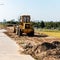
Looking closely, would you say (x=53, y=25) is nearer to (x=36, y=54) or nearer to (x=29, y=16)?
(x=29, y=16)

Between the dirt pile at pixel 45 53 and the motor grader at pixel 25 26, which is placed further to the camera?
the motor grader at pixel 25 26

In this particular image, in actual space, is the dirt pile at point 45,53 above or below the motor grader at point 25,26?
above

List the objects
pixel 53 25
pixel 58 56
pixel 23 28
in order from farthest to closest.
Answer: pixel 53 25 → pixel 23 28 → pixel 58 56

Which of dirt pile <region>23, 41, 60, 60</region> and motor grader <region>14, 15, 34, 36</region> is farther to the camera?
motor grader <region>14, 15, 34, 36</region>

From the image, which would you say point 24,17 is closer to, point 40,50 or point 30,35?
point 30,35

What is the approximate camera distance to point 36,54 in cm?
1841

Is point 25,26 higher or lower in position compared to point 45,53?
lower

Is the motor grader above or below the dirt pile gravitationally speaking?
below

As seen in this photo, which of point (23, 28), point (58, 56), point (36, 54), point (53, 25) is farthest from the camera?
point (53, 25)

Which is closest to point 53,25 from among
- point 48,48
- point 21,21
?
point 21,21

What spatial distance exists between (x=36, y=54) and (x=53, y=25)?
7265 centimetres

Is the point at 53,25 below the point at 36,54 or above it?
below

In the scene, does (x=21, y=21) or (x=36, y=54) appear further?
(x=21, y=21)

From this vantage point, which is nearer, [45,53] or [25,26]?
[45,53]
